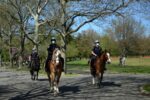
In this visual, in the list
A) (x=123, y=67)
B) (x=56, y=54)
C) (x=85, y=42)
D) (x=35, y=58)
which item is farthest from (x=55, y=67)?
(x=85, y=42)

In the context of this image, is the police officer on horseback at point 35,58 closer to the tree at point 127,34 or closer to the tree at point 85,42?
the tree at point 127,34

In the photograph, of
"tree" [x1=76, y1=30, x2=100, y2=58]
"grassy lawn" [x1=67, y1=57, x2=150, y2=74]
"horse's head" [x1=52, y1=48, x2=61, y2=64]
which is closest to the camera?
"horse's head" [x1=52, y1=48, x2=61, y2=64]

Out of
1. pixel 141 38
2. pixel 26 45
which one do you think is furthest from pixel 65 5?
pixel 141 38

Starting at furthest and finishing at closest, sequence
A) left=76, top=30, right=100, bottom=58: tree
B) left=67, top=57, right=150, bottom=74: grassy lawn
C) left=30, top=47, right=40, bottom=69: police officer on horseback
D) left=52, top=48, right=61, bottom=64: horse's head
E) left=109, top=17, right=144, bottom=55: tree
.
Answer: left=76, top=30, right=100, bottom=58: tree, left=109, top=17, right=144, bottom=55: tree, left=67, top=57, right=150, bottom=74: grassy lawn, left=30, top=47, right=40, bottom=69: police officer on horseback, left=52, top=48, right=61, bottom=64: horse's head

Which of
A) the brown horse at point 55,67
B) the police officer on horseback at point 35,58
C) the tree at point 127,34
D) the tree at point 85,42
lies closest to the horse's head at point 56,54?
the brown horse at point 55,67

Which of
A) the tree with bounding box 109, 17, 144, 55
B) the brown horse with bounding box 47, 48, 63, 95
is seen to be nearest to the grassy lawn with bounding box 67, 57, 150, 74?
the tree with bounding box 109, 17, 144, 55

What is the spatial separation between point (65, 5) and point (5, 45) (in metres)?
34.2

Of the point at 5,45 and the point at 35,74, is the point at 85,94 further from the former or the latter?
the point at 5,45

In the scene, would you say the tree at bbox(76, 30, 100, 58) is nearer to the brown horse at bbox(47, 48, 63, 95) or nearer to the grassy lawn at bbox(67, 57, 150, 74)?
the grassy lawn at bbox(67, 57, 150, 74)

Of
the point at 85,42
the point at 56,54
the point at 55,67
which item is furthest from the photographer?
the point at 85,42

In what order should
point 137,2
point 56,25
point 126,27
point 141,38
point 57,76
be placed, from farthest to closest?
point 141,38 < point 126,27 < point 56,25 < point 137,2 < point 57,76

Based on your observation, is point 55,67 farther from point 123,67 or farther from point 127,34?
point 127,34

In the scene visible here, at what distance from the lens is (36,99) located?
16.9 m

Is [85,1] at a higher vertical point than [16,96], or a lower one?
higher
